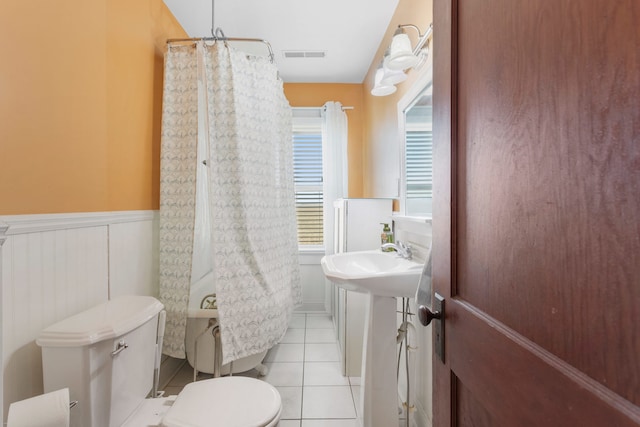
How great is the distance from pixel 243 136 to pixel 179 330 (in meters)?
1.26

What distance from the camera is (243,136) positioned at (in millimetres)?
1876

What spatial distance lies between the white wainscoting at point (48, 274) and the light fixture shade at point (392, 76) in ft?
5.55

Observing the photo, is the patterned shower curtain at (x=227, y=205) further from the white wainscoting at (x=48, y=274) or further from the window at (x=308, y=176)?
the window at (x=308, y=176)

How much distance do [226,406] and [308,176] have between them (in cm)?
257

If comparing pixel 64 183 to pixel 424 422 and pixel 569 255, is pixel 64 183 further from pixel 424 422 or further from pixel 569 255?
pixel 424 422

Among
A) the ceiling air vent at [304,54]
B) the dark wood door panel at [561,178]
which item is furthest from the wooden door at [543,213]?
the ceiling air vent at [304,54]

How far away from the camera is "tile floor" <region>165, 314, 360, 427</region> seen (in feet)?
5.74

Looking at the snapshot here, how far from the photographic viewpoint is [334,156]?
3207mm

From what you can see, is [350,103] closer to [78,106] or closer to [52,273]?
[78,106]

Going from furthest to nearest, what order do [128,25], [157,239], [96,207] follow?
[157,239] → [128,25] → [96,207]

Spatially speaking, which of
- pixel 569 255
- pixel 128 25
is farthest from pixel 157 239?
pixel 569 255

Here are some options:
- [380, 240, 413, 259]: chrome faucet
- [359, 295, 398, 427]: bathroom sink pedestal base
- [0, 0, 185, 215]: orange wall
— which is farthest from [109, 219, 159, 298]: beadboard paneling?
[380, 240, 413, 259]: chrome faucet

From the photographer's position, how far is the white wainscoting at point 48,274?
985 mm

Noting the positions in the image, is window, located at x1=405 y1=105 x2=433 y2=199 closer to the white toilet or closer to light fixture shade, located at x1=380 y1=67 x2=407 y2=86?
light fixture shade, located at x1=380 y1=67 x2=407 y2=86
